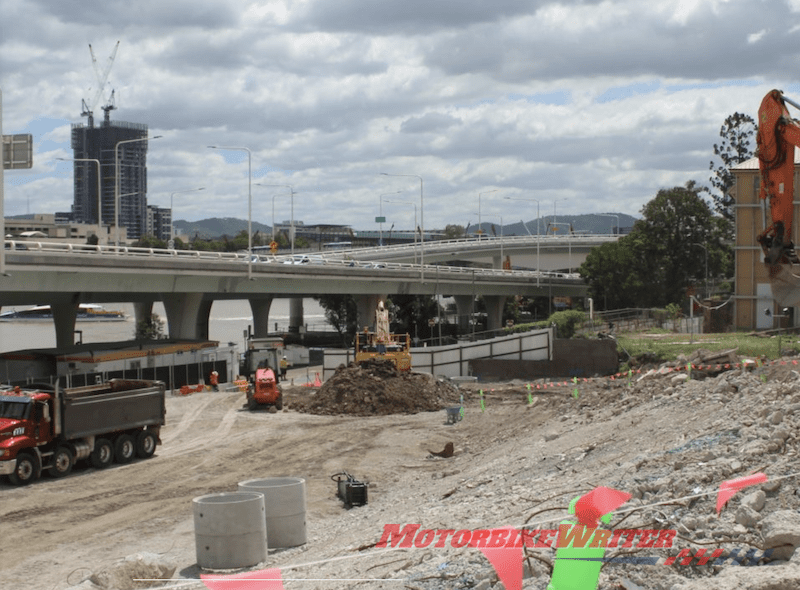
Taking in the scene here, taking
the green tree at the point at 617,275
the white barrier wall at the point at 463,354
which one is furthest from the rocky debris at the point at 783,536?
the green tree at the point at 617,275

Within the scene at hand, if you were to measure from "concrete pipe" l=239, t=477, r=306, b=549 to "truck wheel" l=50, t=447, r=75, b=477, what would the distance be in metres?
10.6

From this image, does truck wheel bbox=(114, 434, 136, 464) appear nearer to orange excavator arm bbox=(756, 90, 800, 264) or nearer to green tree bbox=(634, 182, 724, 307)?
orange excavator arm bbox=(756, 90, 800, 264)

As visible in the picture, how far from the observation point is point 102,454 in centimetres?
2762

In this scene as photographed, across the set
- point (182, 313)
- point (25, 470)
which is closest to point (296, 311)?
point (182, 313)

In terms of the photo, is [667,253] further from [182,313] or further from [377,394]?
[377,394]

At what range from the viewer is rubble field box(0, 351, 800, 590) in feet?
36.5

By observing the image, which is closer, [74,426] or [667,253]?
[74,426]

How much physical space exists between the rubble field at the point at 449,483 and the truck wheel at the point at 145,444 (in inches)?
20.5

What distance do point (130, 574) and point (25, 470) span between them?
1181cm

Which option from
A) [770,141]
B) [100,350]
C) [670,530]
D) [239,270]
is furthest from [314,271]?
[670,530]

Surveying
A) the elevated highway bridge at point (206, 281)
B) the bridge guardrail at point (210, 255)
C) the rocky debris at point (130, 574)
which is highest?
the bridge guardrail at point (210, 255)

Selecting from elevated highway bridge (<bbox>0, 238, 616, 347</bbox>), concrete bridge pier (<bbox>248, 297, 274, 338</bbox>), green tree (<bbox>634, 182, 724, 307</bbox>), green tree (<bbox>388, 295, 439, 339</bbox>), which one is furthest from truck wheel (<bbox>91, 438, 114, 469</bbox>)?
green tree (<bbox>388, 295, 439, 339</bbox>)

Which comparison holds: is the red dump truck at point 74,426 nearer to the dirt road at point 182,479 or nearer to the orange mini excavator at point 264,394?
the dirt road at point 182,479

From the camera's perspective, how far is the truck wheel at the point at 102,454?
27.4 metres
